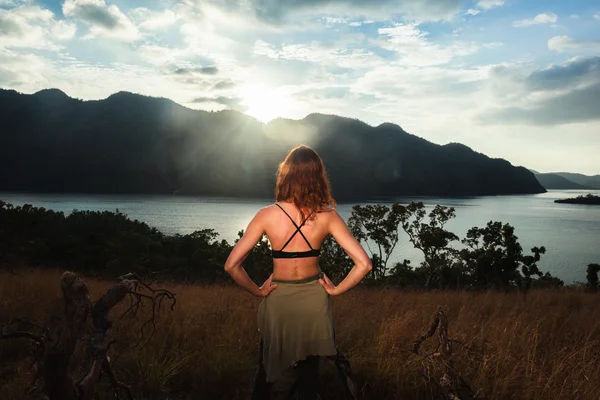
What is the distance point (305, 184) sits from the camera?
2809mm

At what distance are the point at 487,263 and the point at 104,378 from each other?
35.2 meters

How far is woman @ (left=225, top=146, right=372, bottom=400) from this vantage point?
2.82 meters

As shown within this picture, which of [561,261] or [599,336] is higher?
[599,336]

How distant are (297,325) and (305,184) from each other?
3.41 ft

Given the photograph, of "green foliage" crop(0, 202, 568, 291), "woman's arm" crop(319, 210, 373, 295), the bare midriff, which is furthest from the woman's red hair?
"green foliage" crop(0, 202, 568, 291)

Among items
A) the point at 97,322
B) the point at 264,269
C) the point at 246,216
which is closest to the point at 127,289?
the point at 97,322

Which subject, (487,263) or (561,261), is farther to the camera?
(561,261)

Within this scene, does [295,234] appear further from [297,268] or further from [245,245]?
[245,245]

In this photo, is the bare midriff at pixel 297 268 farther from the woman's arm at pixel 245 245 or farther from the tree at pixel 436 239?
the tree at pixel 436 239

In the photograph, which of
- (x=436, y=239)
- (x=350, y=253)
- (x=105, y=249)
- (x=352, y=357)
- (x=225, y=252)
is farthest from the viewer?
(x=436, y=239)

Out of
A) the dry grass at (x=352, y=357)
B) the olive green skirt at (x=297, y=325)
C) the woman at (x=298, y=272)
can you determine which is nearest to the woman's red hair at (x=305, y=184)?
the woman at (x=298, y=272)

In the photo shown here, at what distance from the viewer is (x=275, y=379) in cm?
284

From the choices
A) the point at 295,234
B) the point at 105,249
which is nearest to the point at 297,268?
the point at 295,234

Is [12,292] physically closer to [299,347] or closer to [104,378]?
[104,378]
